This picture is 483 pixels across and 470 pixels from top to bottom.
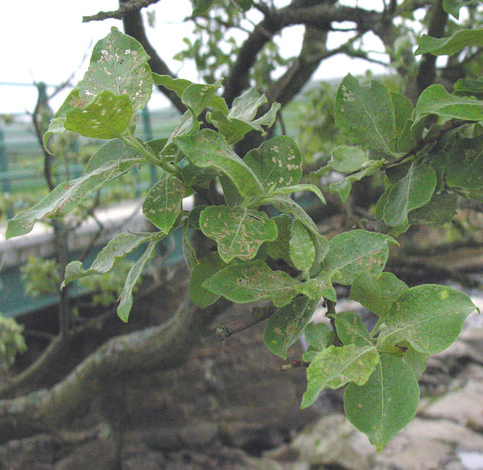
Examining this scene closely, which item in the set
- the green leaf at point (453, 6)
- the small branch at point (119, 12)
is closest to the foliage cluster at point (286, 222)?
the green leaf at point (453, 6)

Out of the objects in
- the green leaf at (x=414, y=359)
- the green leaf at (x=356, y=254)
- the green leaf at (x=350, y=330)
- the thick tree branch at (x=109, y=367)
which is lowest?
the thick tree branch at (x=109, y=367)

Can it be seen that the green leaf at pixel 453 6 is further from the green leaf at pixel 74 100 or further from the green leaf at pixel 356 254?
the green leaf at pixel 74 100

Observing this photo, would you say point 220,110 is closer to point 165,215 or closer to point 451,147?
point 165,215

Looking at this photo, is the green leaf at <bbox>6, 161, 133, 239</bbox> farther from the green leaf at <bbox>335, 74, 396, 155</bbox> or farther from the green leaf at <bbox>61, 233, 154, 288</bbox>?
the green leaf at <bbox>335, 74, 396, 155</bbox>

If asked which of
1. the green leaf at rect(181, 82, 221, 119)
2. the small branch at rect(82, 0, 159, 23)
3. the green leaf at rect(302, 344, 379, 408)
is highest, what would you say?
the small branch at rect(82, 0, 159, 23)

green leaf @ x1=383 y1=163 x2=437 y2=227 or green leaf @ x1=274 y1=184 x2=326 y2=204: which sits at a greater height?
green leaf @ x1=274 y1=184 x2=326 y2=204

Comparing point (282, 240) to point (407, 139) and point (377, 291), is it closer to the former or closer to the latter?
point (377, 291)

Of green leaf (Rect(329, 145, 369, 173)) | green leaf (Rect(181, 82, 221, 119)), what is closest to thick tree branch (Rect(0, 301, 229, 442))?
green leaf (Rect(329, 145, 369, 173))
